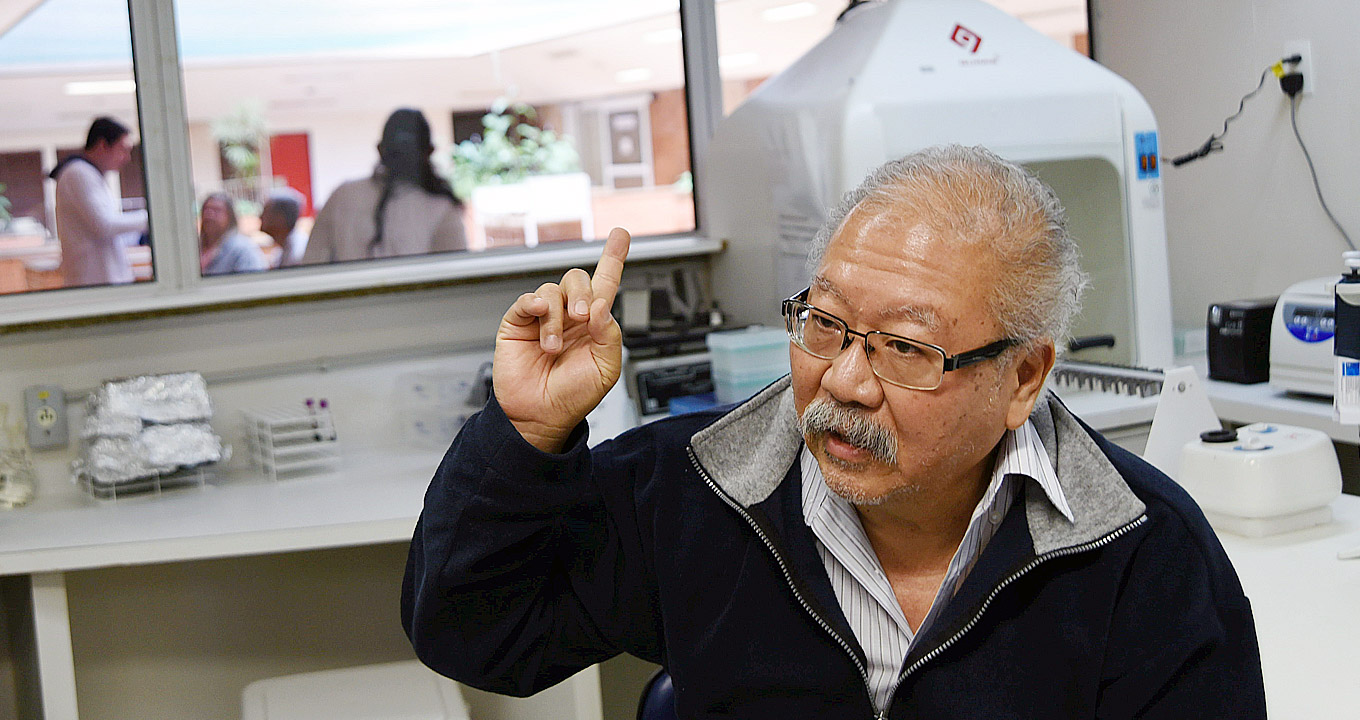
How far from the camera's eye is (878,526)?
118 centimetres

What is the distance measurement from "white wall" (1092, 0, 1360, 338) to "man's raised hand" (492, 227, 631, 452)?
234cm

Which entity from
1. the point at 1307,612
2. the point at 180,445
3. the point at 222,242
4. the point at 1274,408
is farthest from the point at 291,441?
the point at 1274,408

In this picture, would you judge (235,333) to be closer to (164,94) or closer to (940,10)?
(164,94)

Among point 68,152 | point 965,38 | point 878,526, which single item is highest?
point 965,38

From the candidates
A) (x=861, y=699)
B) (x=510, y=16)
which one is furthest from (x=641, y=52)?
(x=861, y=699)

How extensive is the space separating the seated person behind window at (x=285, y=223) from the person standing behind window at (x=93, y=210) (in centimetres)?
29

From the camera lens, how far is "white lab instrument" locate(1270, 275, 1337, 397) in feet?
7.81

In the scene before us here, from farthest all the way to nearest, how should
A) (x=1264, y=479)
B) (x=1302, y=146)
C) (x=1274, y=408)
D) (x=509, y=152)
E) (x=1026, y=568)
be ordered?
(x=509, y=152), (x=1302, y=146), (x=1274, y=408), (x=1264, y=479), (x=1026, y=568)

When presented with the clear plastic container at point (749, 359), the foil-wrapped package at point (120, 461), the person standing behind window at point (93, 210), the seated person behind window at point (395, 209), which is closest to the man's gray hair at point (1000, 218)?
the clear plastic container at point (749, 359)

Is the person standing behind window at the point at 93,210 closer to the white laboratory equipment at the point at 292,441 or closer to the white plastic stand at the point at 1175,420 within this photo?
the white laboratory equipment at the point at 292,441

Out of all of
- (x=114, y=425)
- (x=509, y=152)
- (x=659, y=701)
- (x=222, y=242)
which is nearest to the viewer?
(x=659, y=701)

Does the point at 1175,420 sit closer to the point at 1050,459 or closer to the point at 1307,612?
the point at 1307,612

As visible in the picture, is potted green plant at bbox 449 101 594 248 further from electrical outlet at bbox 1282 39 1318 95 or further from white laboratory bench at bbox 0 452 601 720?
electrical outlet at bbox 1282 39 1318 95

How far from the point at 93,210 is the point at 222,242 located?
0.27 meters
